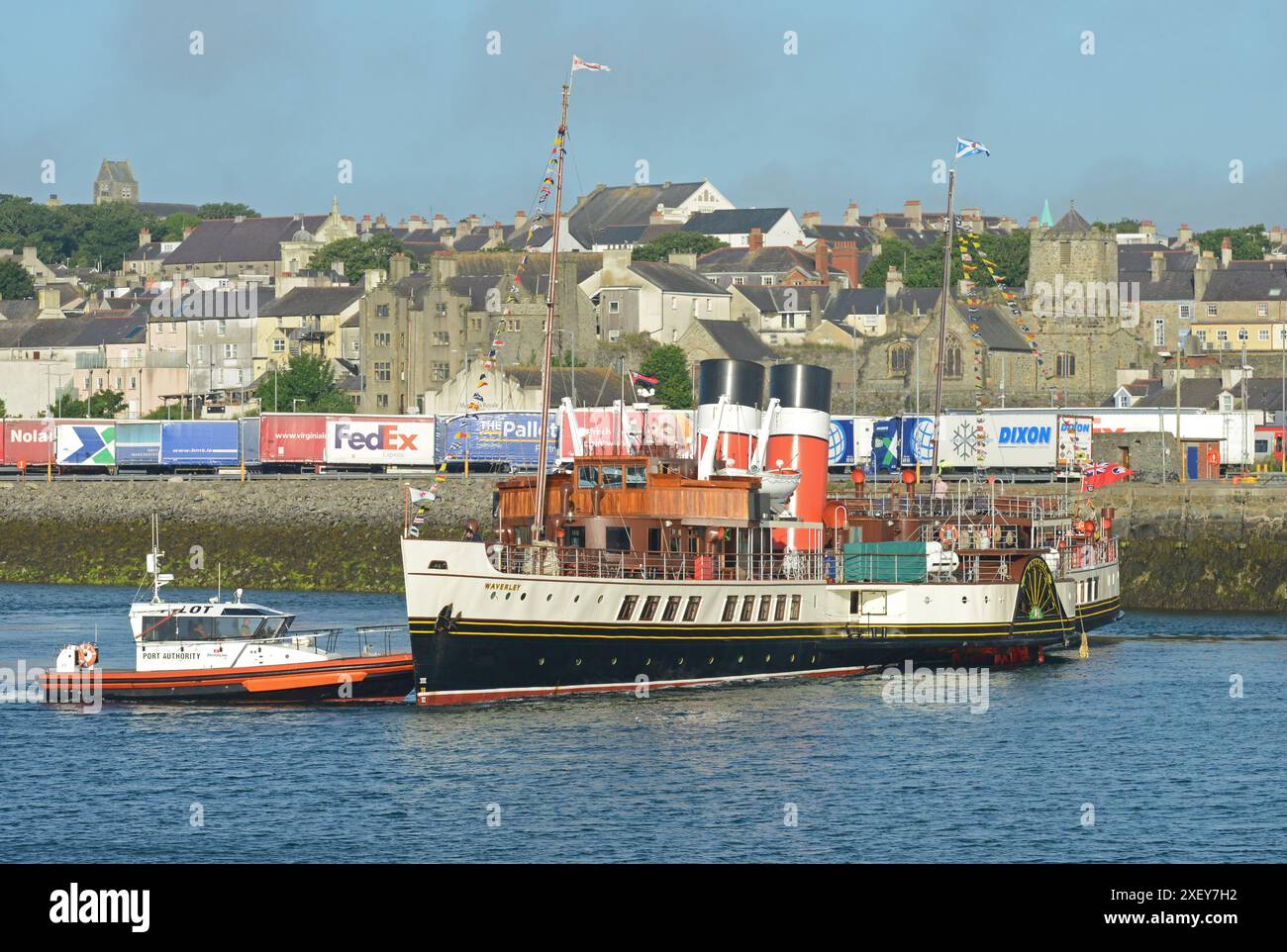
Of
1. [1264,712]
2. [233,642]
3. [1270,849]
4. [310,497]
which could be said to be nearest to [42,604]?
[310,497]

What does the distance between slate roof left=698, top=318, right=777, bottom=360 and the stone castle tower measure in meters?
25.9

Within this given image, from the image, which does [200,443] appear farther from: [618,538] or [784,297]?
[784,297]

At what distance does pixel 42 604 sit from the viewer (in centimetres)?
7838

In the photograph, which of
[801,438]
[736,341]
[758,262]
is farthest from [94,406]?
[801,438]

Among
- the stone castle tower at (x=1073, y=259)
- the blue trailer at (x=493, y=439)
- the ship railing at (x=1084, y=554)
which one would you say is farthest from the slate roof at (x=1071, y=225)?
the ship railing at (x=1084, y=554)

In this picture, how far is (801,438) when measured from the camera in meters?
57.9

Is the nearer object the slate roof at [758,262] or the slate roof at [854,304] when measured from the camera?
the slate roof at [854,304]

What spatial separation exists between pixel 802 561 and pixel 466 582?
42.8 ft

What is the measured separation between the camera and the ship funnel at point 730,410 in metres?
55.0

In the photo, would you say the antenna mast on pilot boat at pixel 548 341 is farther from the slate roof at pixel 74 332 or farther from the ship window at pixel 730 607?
the slate roof at pixel 74 332

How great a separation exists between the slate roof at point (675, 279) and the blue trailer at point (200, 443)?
2084 inches

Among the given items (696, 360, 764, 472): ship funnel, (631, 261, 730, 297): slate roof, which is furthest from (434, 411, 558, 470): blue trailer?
(696, 360, 764, 472): ship funnel
